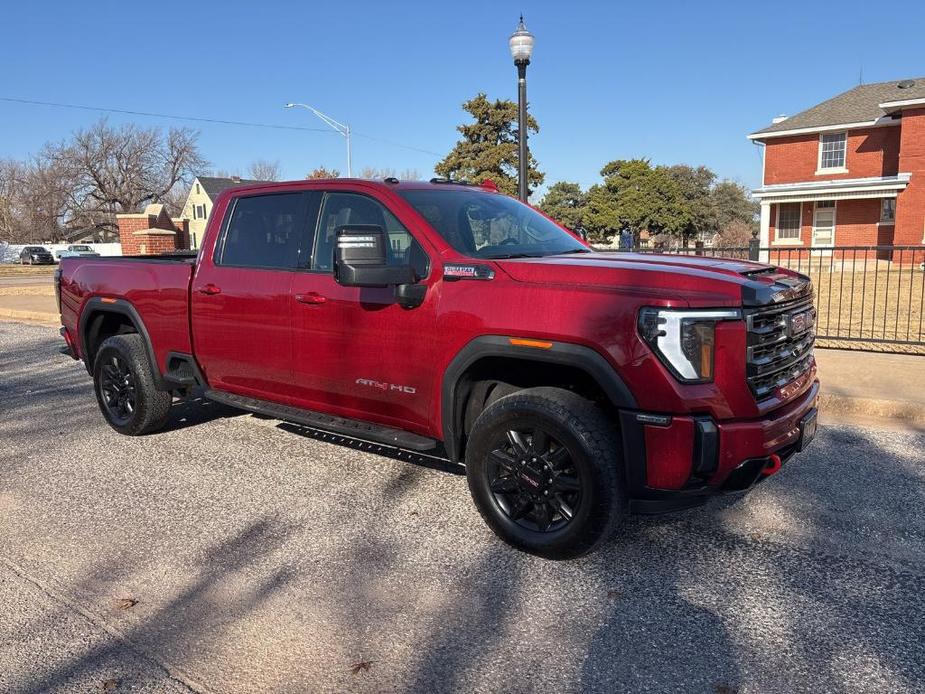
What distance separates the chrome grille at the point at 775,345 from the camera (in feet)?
10.7

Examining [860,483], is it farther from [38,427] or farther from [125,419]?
[38,427]

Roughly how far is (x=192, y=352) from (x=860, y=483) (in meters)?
4.73

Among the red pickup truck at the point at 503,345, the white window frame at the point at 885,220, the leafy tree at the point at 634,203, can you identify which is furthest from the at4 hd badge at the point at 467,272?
the leafy tree at the point at 634,203

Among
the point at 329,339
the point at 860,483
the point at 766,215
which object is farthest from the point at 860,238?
the point at 329,339

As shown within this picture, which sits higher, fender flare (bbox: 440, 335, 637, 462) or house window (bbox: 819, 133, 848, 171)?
house window (bbox: 819, 133, 848, 171)

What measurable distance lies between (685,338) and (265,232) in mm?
3053

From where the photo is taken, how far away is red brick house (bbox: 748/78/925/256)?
1075 inches

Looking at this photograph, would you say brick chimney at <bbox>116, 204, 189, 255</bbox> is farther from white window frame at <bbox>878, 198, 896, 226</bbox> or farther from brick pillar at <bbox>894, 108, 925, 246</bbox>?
white window frame at <bbox>878, 198, 896, 226</bbox>

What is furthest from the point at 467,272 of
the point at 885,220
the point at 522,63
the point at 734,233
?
the point at 734,233

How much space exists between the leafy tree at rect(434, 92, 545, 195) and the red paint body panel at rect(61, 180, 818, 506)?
34663mm

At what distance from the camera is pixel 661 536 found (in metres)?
3.99

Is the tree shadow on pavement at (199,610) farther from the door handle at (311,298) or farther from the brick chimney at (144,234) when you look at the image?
the brick chimney at (144,234)

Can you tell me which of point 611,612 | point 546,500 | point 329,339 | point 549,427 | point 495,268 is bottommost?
point 611,612

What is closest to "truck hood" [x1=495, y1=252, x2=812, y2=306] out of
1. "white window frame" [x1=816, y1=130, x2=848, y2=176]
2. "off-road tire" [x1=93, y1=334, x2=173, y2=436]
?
"off-road tire" [x1=93, y1=334, x2=173, y2=436]
